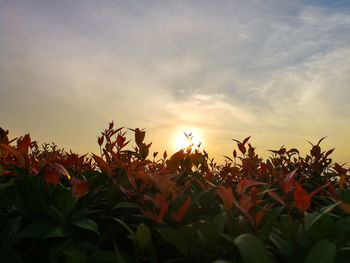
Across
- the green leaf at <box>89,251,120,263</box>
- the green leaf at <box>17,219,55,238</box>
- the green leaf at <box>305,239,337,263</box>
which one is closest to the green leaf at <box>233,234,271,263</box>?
the green leaf at <box>305,239,337,263</box>

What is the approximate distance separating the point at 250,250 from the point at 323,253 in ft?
0.98

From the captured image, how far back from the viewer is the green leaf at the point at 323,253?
1.25 m

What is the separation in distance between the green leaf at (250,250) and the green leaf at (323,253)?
0.63 ft

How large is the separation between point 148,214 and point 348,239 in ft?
3.53

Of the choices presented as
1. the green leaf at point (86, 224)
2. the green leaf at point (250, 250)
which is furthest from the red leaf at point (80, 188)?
the green leaf at point (250, 250)

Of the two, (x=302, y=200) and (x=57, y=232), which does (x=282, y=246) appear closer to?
(x=302, y=200)

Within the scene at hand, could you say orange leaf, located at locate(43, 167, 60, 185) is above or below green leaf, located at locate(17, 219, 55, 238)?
above

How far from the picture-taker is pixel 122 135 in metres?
2.86

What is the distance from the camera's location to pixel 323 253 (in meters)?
1.27

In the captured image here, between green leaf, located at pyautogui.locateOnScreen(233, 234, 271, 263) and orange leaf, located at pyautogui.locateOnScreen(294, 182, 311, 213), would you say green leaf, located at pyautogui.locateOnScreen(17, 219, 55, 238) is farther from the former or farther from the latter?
orange leaf, located at pyautogui.locateOnScreen(294, 182, 311, 213)

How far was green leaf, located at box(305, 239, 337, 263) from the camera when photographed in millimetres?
1252

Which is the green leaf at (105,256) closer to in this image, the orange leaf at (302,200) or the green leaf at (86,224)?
the green leaf at (86,224)

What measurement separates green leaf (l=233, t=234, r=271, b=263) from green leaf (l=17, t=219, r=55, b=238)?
989 millimetres

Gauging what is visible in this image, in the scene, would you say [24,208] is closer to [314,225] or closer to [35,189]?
[35,189]
